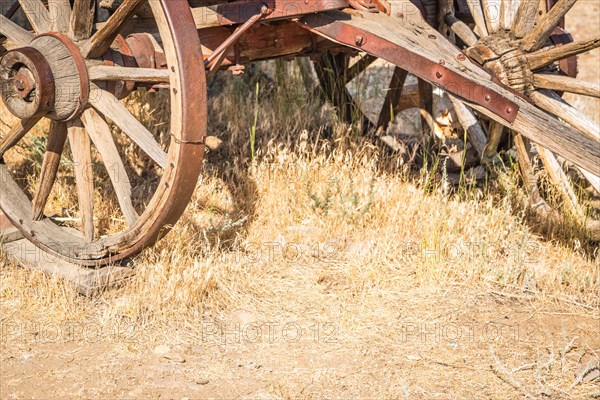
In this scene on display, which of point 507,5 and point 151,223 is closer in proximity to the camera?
point 151,223

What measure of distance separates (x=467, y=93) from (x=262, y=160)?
61.4 inches

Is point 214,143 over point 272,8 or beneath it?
beneath

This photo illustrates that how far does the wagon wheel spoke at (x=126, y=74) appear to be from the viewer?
3.02m

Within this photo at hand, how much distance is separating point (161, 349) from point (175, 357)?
0.08 meters

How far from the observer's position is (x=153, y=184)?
442cm

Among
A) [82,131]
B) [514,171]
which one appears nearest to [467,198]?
[514,171]

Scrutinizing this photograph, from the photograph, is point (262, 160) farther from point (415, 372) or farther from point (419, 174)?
point (415, 372)

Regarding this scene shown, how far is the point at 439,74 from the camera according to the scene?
3.06 m

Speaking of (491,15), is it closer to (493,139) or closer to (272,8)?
(493,139)

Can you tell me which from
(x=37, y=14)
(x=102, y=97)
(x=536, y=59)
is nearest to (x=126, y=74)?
(x=102, y=97)

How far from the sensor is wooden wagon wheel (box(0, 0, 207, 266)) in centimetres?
280

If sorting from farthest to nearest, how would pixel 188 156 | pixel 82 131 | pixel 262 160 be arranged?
pixel 262 160 < pixel 82 131 < pixel 188 156

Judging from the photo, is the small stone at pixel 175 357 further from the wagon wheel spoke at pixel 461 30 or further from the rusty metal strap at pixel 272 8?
the wagon wheel spoke at pixel 461 30

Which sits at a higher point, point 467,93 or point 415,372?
point 467,93
